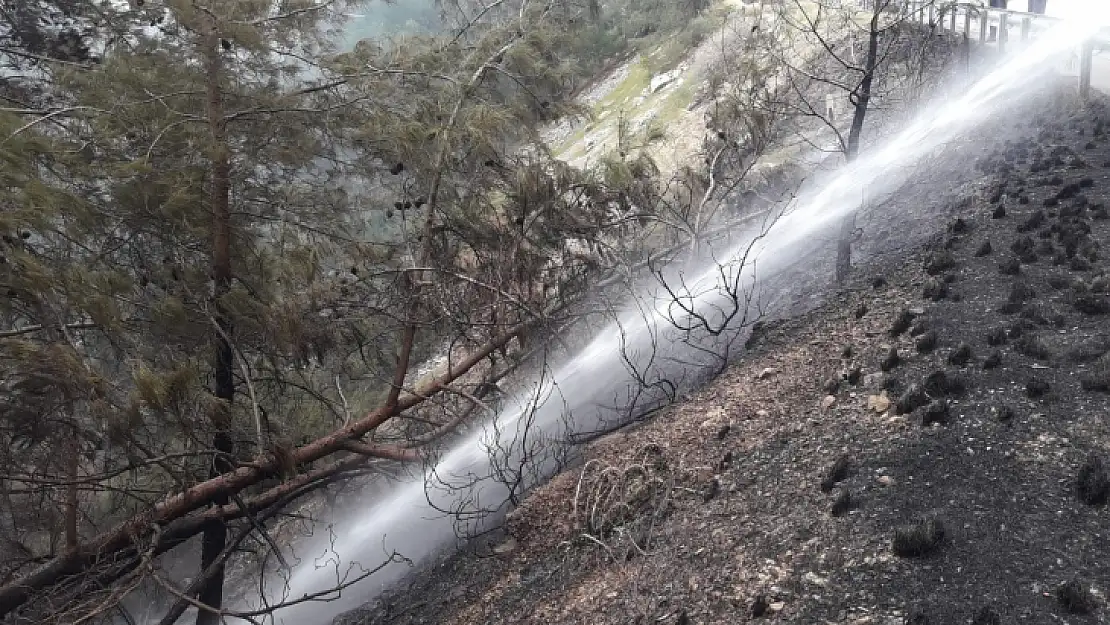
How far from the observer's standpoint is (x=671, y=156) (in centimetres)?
2003

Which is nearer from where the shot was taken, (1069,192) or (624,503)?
(624,503)

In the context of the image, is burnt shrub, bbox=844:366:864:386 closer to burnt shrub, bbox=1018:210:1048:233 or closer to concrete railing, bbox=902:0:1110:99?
burnt shrub, bbox=1018:210:1048:233

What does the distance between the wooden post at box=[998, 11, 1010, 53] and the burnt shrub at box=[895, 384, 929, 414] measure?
41.6ft

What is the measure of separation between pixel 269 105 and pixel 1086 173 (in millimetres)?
9550

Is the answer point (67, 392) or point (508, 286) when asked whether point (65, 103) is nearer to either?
point (67, 392)

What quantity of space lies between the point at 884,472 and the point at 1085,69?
9.97 m

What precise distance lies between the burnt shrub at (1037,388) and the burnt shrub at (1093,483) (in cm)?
86

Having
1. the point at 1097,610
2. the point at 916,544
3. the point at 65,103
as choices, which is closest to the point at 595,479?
the point at 916,544

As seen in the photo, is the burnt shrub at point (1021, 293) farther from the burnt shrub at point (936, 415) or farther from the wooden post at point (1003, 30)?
→ the wooden post at point (1003, 30)

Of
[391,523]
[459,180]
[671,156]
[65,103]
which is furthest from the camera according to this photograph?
[671,156]

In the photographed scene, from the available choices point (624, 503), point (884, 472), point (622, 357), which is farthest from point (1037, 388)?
point (622, 357)

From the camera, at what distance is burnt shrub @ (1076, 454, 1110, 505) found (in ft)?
15.6

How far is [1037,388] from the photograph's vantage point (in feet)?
19.1

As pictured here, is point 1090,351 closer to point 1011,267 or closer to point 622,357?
point 1011,267
